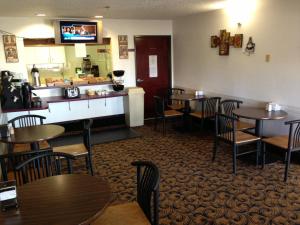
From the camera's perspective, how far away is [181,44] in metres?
6.36

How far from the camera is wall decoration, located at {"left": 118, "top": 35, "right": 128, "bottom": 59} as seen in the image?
19.8 ft

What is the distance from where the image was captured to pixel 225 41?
500 cm

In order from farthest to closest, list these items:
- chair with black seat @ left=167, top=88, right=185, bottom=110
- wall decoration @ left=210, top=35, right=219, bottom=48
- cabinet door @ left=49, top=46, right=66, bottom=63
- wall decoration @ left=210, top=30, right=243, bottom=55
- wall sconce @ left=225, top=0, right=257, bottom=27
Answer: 1. cabinet door @ left=49, top=46, right=66, bottom=63
2. chair with black seat @ left=167, top=88, right=185, bottom=110
3. wall decoration @ left=210, top=35, right=219, bottom=48
4. wall decoration @ left=210, top=30, right=243, bottom=55
5. wall sconce @ left=225, top=0, right=257, bottom=27

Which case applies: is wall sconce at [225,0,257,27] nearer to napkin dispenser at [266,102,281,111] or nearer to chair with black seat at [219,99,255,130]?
chair with black seat at [219,99,255,130]

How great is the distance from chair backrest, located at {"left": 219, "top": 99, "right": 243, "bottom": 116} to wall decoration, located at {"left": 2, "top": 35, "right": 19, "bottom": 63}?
154 inches

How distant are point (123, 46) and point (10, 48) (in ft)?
7.38

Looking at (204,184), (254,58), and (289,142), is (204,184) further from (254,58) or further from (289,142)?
(254,58)

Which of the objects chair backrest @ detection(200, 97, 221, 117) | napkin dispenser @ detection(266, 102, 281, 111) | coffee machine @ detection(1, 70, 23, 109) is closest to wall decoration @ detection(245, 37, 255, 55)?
napkin dispenser @ detection(266, 102, 281, 111)

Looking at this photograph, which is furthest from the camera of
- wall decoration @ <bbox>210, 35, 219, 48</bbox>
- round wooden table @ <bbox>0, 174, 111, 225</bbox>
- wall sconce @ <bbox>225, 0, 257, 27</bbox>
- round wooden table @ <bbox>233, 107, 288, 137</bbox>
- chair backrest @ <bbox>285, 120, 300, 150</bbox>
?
wall decoration @ <bbox>210, 35, 219, 48</bbox>

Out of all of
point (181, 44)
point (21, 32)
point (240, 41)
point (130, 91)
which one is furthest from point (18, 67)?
point (240, 41)

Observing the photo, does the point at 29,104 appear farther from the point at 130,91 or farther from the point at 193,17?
the point at 193,17

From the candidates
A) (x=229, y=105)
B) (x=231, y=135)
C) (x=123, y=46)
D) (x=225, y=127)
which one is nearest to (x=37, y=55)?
(x=123, y=46)

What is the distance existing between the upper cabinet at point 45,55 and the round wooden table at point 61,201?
568 centimetres

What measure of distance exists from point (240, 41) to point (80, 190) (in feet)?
12.7
